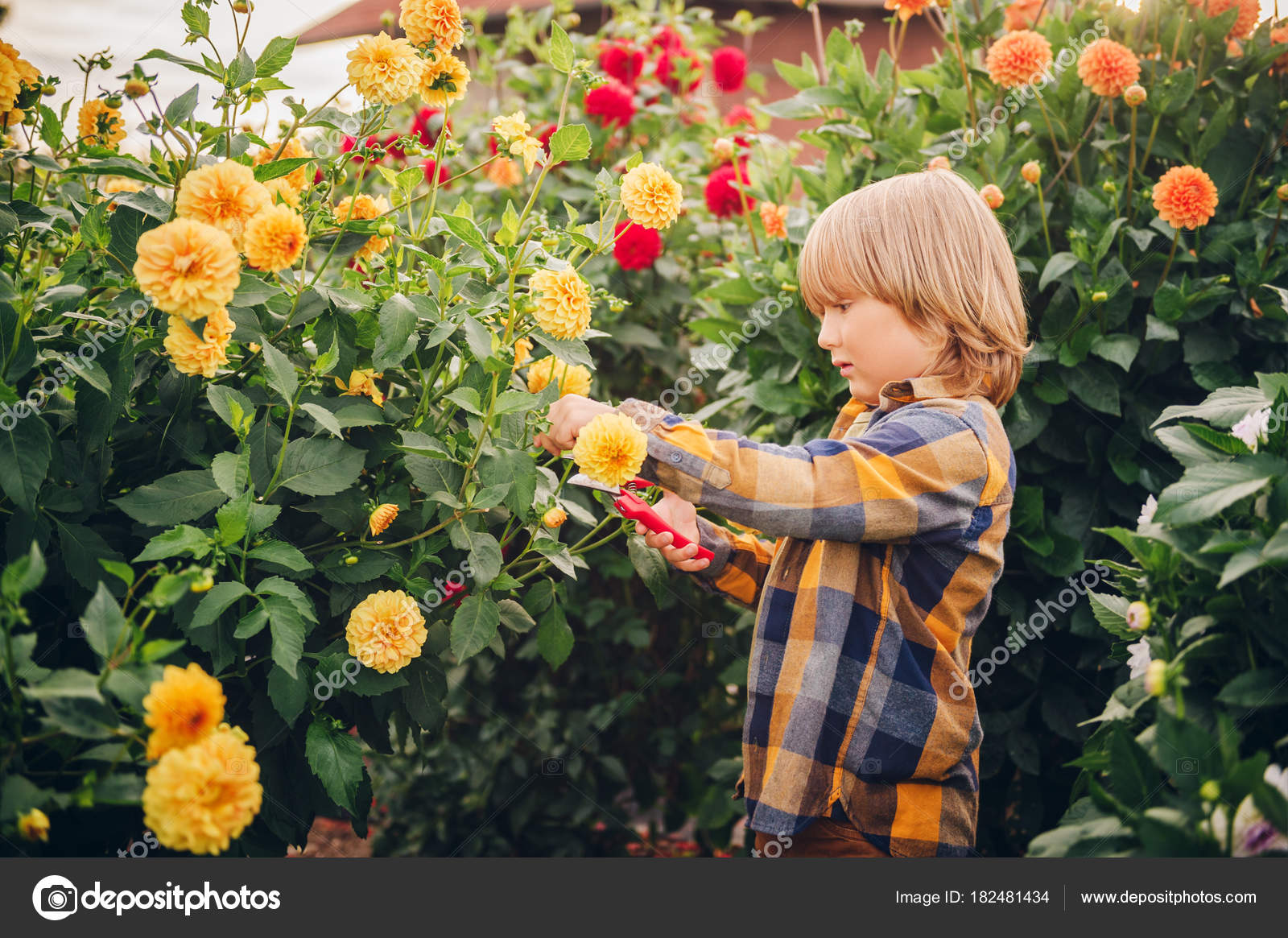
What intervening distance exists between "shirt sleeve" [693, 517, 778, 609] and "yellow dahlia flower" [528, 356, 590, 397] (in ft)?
1.03

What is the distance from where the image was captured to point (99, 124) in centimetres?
126

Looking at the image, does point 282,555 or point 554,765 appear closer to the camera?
point 282,555

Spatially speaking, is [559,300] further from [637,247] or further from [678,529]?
[637,247]

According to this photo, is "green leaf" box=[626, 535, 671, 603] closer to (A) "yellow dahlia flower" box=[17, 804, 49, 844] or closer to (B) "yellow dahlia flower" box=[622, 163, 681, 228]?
(B) "yellow dahlia flower" box=[622, 163, 681, 228]

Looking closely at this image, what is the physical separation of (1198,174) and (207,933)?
1878mm

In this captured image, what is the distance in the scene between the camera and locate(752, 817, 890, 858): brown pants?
1.19 metres

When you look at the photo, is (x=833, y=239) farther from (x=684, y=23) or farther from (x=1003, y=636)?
(x=684, y=23)

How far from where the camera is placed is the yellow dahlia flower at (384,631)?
106 cm

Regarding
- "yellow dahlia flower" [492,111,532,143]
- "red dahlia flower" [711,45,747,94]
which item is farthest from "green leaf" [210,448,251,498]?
"red dahlia flower" [711,45,747,94]

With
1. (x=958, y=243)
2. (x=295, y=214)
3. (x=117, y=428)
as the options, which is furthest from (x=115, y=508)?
(x=958, y=243)

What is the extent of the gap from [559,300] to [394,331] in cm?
21

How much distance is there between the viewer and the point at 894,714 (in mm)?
1188

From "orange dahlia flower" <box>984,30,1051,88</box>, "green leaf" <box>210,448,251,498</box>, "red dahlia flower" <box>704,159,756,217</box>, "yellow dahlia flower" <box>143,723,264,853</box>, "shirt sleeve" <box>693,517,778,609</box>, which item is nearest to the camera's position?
"yellow dahlia flower" <box>143,723,264,853</box>

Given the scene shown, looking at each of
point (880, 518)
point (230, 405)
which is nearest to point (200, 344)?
point (230, 405)
